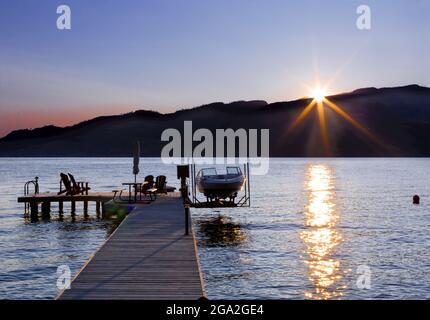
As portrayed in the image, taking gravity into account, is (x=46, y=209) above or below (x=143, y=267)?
below

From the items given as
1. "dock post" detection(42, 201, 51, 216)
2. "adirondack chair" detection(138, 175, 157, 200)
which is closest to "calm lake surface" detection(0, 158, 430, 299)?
"dock post" detection(42, 201, 51, 216)

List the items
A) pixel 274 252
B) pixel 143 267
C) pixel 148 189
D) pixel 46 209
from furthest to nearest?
1. pixel 46 209
2. pixel 148 189
3. pixel 274 252
4. pixel 143 267

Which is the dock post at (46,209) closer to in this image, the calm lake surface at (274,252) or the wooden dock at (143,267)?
the calm lake surface at (274,252)

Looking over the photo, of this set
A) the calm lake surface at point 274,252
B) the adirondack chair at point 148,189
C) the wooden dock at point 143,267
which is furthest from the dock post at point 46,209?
the wooden dock at point 143,267

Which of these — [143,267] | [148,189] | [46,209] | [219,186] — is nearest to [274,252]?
[219,186]

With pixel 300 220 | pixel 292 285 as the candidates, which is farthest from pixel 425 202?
pixel 292 285

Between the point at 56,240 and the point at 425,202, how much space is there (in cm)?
4452

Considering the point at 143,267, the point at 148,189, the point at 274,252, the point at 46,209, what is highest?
the point at 148,189

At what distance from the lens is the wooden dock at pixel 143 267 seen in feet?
39.1

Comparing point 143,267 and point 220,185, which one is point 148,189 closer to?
point 220,185

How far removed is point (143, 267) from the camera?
14273mm

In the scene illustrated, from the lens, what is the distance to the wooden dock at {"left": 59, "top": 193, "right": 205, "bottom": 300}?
39.1 feet

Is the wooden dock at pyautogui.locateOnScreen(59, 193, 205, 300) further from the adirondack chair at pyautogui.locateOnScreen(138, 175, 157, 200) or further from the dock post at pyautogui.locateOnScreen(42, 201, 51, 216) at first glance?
the dock post at pyautogui.locateOnScreen(42, 201, 51, 216)
